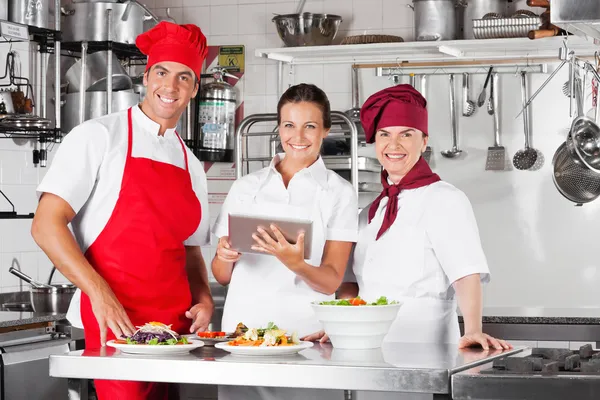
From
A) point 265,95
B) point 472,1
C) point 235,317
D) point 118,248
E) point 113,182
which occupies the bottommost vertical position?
point 235,317

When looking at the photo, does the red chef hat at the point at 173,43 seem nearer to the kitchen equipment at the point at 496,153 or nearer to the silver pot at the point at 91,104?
the silver pot at the point at 91,104

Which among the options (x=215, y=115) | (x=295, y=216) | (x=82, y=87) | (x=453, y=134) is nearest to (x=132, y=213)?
(x=295, y=216)

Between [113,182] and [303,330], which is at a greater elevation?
[113,182]

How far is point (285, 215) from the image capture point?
3.00 m

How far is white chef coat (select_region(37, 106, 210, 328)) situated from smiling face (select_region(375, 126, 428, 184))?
0.71 meters

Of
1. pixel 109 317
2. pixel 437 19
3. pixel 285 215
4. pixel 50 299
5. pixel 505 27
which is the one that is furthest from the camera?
pixel 437 19

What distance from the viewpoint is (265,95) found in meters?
6.29

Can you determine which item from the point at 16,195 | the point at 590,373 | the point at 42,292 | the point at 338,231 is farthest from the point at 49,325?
the point at 590,373

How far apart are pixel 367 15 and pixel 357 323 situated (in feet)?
13.4

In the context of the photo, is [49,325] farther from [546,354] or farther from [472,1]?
[472,1]

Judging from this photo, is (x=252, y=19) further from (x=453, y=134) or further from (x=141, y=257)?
(x=141, y=257)

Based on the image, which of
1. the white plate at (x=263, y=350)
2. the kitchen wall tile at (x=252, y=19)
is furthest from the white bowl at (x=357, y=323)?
the kitchen wall tile at (x=252, y=19)

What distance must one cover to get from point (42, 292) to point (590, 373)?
3080 millimetres

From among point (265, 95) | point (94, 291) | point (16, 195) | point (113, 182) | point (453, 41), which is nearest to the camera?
point (94, 291)
